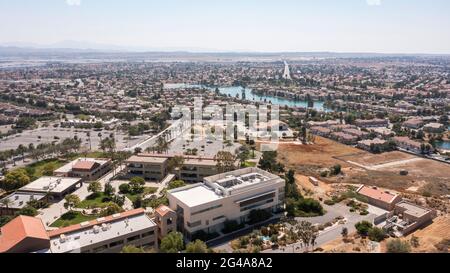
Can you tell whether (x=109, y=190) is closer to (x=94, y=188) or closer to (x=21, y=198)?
(x=94, y=188)

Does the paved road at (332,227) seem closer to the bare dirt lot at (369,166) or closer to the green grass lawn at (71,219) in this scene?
the bare dirt lot at (369,166)

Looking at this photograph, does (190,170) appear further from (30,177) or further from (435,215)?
(435,215)

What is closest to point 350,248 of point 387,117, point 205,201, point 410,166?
point 205,201

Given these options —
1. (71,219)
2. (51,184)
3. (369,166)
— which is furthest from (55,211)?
(369,166)

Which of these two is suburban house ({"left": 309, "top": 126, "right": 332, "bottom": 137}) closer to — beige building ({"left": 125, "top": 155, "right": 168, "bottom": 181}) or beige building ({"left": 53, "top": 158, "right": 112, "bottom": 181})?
beige building ({"left": 125, "top": 155, "right": 168, "bottom": 181})

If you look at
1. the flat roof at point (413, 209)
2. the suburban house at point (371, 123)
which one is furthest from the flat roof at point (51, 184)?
the suburban house at point (371, 123)
